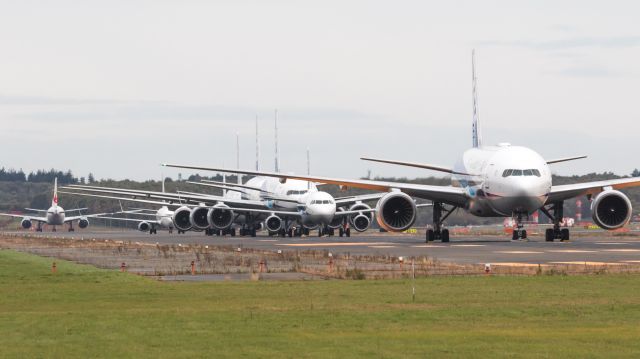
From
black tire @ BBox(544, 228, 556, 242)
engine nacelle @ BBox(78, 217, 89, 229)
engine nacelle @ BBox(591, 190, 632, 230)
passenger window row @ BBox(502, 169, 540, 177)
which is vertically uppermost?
engine nacelle @ BBox(78, 217, 89, 229)

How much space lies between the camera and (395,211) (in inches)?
2429

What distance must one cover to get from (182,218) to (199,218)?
6.65 m

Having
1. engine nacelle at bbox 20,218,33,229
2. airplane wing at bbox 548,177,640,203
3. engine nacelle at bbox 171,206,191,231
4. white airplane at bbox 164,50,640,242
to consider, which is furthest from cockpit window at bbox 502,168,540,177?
engine nacelle at bbox 20,218,33,229

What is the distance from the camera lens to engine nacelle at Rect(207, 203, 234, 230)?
98625 mm

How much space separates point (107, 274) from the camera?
37.3 metres

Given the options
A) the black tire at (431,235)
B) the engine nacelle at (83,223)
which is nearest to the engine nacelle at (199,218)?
the black tire at (431,235)

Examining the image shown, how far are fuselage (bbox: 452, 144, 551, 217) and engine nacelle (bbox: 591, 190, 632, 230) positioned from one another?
8.03 feet

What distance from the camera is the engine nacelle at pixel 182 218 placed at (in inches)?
4220

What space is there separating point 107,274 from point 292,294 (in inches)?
421

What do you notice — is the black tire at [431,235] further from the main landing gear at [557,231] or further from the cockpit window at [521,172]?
the cockpit window at [521,172]

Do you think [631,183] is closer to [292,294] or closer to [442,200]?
[442,200]

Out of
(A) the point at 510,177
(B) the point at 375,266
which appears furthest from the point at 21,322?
(A) the point at 510,177

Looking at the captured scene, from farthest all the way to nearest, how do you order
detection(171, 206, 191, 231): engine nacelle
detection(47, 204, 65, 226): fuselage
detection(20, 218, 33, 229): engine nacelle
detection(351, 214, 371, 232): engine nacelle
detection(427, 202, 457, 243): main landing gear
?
detection(20, 218, 33, 229): engine nacelle, detection(47, 204, 65, 226): fuselage, detection(171, 206, 191, 231): engine nacelle, detection(351, 214, 371, 232): engine nacelle, detection(427, 202, 457, 243): main landing gear

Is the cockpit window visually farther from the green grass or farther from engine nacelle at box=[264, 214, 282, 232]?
engine nacelle at box=[264, 214, 282, 232]
